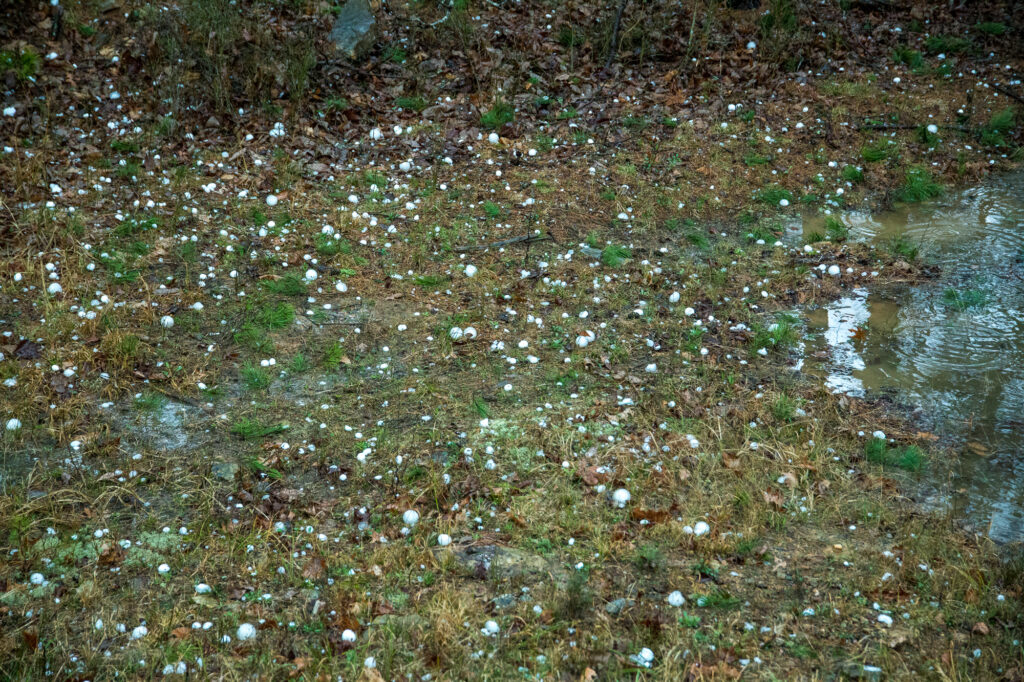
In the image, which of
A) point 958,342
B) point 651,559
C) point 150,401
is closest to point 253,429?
point 150,401

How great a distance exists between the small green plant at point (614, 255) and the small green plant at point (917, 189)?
348 centimetres

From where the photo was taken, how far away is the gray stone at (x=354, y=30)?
1055 cm

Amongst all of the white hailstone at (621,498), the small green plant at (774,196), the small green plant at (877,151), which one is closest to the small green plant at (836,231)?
the small green plant at (774,196)

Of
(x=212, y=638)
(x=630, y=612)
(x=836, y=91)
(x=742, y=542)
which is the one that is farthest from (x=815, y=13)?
(x=212, y=638)

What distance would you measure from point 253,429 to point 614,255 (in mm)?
3954

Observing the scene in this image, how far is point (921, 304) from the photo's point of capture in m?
7.49

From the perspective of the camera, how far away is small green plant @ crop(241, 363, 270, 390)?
629 centimetres

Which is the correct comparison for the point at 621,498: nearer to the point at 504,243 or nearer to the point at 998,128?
the point at 504,243

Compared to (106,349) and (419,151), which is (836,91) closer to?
(419,151)

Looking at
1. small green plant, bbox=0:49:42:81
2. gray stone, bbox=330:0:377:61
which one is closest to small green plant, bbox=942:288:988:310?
gray stone, bbox=330:0:377:61

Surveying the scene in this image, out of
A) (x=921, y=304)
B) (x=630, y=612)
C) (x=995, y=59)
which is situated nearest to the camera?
(x=630, y=612)

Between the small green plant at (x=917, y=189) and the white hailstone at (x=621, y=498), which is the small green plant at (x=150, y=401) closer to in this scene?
the white hailstone at (x=621, y=498)

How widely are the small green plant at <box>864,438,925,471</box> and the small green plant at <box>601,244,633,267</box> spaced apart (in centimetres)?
309

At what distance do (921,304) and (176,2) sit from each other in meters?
9.74
